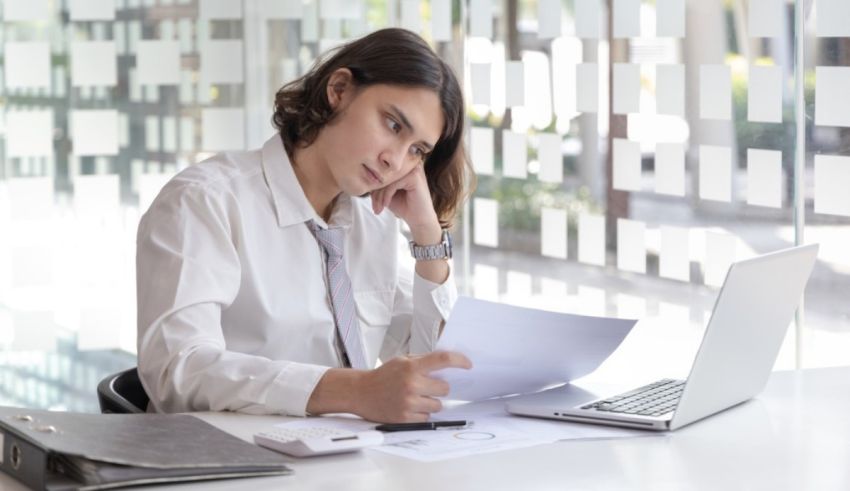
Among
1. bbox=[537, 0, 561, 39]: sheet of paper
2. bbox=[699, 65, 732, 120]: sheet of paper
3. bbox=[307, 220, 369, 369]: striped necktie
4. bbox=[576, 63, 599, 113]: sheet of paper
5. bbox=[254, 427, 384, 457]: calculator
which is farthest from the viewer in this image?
bbox=[537, 0, 561, 39]: sheet of paper

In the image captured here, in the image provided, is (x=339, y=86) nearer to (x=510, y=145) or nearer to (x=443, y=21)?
(x=510, y=145)

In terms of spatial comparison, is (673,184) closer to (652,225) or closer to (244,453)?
(652,225)

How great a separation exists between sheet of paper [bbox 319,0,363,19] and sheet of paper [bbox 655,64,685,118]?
1.42 meters

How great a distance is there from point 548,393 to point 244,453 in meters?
0.68

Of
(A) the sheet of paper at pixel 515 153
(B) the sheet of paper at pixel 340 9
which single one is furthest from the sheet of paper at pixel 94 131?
(A) the sheet of paper at pixel 515 153

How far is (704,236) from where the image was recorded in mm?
3699

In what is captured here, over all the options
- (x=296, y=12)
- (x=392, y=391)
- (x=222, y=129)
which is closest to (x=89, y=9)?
(x=222, y=129)

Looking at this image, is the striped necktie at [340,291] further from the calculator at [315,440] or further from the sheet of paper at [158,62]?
the sheet of paper at [158,62]

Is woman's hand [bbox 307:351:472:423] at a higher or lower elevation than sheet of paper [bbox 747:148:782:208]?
lower

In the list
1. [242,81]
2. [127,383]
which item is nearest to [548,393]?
[127,383]

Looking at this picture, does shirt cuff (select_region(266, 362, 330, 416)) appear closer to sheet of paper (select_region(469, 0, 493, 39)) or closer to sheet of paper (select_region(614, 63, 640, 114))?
sheet of paper (select_region(614, 63, 640, 114))

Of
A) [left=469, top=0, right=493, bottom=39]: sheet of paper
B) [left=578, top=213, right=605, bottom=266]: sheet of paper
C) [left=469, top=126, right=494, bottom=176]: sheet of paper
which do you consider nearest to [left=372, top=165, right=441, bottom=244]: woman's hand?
[left=578, top=213, right=605, bottom=266]: sheet of paper

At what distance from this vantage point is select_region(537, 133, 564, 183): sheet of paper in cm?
416

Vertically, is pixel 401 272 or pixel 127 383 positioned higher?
pixel 401 272
